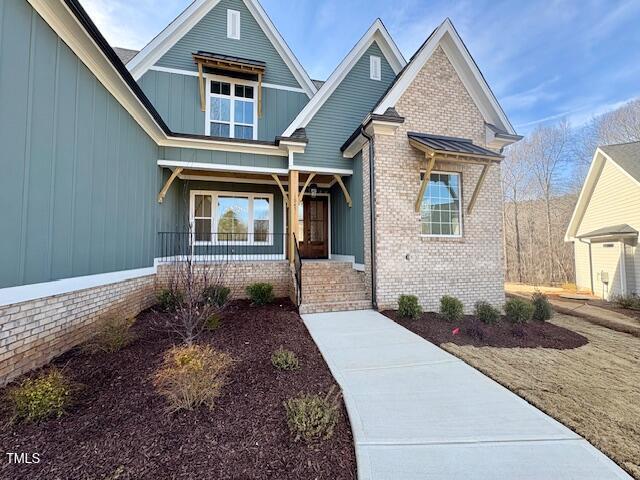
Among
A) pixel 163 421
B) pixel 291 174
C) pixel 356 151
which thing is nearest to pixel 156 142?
pixel 291 174

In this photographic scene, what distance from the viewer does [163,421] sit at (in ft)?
8.68

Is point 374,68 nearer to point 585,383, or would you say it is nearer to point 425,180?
point 425,180

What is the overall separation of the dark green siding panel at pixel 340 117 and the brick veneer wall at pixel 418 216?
5.09 ft

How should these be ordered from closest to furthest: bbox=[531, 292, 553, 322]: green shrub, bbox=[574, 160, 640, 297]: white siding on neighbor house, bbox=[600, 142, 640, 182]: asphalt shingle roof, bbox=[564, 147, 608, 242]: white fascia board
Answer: bbox=[531, 292, 553, 322]: green shrub
bbox=[574, 160, 640, 297]: white siding on neighbor house
bbox=[600, 142, 640, 182]: asphalt shingle roof
bbox=[564, 147, 608, 242]: white fascia board

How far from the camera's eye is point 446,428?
2709 millimetres

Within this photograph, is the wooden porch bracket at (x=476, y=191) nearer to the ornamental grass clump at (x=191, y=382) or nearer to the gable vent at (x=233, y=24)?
the ornamental grass clump at (x=191, y=382)

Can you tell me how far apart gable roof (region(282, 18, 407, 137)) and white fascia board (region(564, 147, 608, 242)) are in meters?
12.0

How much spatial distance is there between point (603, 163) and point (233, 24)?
1833cm

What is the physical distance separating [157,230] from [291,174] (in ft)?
13.7

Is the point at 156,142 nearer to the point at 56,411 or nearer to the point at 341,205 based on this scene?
the point at 341,205

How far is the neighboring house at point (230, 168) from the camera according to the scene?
373cm

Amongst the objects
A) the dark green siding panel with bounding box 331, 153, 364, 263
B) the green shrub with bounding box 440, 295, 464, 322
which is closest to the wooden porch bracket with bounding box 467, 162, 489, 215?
the green shrub with bounding box 440, 295, 464, 322

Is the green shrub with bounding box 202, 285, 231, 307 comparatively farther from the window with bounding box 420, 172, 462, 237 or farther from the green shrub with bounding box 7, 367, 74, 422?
the window with bounding box 420, 172, 462, 237

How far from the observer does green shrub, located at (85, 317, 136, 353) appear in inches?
167
